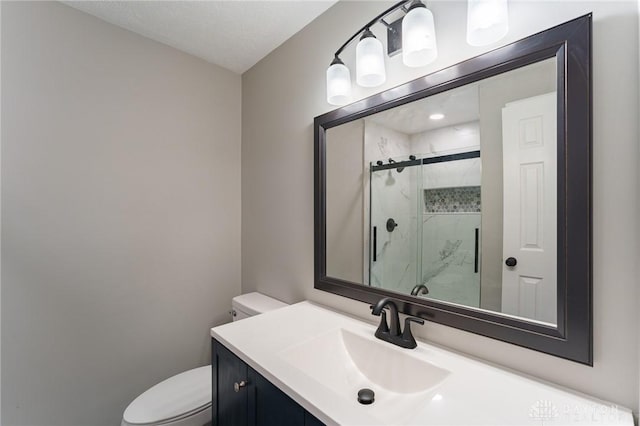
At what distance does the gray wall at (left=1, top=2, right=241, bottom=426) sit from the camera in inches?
51.9

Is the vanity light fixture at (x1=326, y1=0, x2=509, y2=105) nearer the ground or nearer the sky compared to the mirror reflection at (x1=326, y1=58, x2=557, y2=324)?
nearer the sky

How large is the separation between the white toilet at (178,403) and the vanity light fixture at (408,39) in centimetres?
128

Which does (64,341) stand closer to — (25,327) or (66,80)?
(25,327)

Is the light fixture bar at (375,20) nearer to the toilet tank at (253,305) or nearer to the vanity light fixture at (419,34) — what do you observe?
the vanity light fixture at (419,34)

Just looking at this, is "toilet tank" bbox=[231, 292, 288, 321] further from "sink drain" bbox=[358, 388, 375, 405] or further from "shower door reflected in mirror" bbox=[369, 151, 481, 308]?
"sink drain" bbox=[358, 388, 375, 405]

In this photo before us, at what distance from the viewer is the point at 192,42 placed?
172cm

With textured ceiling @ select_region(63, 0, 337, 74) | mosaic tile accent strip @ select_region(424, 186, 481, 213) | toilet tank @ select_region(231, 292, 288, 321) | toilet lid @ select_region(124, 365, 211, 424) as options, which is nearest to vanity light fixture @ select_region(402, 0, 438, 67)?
mosaic tile accent strip @ select_region(424, 186, 481, 213)

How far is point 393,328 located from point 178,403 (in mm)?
1131

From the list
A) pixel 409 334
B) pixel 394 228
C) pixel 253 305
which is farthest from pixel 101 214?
pixel 409 334

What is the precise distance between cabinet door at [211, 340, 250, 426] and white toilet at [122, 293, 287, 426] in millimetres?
245

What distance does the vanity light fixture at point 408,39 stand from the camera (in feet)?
2.66

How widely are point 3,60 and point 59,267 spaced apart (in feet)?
3.21

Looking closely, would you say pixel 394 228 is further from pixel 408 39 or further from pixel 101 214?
pixel 101 214

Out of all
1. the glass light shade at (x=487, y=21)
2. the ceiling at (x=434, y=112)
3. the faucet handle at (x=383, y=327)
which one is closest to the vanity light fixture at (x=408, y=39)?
the glass light shade at (x=487, y=21)
